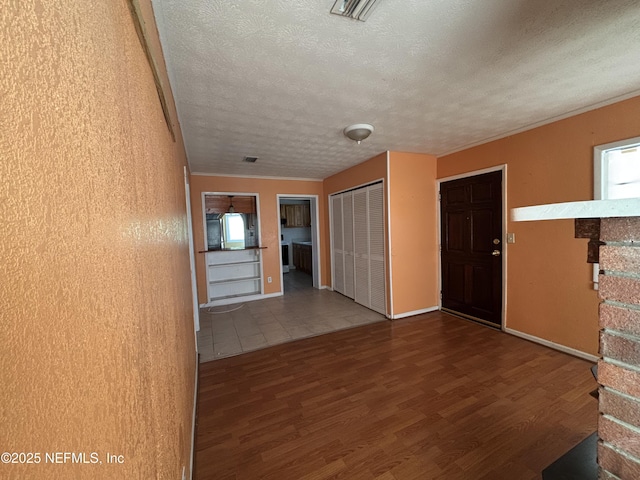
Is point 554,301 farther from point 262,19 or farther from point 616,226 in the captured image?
point 262,19

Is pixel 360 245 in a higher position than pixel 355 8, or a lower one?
lower

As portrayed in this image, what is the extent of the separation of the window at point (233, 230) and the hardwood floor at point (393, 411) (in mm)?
2726

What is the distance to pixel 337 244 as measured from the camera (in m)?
4.87

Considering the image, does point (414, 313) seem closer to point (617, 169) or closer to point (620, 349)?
point (617, 169)

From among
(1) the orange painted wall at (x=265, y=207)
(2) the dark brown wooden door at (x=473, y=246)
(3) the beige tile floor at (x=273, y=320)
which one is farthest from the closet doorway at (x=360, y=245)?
(2) the dark brown wooden door at (x=473, y=246)

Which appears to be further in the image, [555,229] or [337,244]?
[337,244]

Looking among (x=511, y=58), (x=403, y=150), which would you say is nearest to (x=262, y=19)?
(x=511, y=58)

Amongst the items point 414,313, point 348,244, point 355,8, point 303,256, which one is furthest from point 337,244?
point 355,8

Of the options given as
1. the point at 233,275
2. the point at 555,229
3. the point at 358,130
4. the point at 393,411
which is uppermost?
the point at 358,130

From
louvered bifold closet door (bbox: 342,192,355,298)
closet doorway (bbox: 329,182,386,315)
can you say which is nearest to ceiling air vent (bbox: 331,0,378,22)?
closet doorway (bbox: 329,182,386,315)

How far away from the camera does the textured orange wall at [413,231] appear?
11.5 feet

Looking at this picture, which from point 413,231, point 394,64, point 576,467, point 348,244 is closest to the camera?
point 576,467

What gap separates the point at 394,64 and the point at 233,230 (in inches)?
164

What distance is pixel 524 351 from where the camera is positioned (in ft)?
8.45
